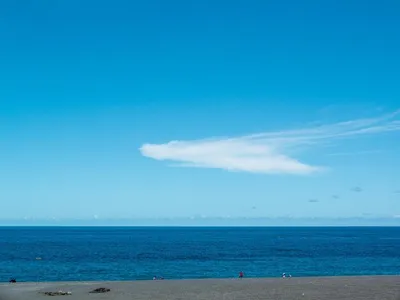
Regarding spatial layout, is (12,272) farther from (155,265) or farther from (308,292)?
(308,292)

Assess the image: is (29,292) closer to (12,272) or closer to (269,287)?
(269,287)

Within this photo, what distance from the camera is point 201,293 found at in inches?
1374

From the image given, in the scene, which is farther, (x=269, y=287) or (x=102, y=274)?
(x=102, y=274)

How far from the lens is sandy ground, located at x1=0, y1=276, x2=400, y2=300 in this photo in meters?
33.0

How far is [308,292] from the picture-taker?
3469 centimetres

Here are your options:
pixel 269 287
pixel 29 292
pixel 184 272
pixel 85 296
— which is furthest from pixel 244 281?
pixel 184 272

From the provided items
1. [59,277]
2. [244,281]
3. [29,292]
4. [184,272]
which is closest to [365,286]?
[244,281]

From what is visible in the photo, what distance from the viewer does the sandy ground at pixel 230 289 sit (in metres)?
33.0

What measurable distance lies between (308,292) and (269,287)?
4393 millimetres

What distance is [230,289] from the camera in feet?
122

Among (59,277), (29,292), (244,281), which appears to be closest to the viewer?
(29,292)

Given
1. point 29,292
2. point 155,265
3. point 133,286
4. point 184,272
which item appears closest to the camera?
point 29,292

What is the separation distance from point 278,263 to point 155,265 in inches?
852

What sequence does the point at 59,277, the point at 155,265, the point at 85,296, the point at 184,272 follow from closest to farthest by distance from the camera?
the point at 85,296, the point at 59,277, the point at 184,272, the point at 155,265
